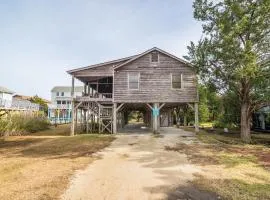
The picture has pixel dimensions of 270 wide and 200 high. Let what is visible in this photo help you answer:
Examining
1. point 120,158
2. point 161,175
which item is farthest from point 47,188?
point 120,158

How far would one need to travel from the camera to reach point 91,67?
79.3 feet

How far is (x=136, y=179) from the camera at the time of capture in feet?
28.3

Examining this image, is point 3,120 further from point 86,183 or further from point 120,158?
point 86,183

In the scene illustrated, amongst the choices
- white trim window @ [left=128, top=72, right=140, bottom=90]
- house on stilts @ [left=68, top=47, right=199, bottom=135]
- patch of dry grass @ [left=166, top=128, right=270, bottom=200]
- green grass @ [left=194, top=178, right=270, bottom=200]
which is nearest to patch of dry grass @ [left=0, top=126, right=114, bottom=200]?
green grass @ [left=194, top=178, right=270, bottom=200]

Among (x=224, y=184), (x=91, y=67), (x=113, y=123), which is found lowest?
(x=224, y=184)

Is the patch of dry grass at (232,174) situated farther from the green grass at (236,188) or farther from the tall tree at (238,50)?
the tall tree at (238,50)

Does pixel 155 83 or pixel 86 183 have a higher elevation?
pixel 155 83

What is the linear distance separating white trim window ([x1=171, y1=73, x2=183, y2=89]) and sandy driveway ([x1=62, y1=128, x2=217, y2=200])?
11615mm

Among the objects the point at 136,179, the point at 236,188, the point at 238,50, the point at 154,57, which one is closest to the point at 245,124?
the point at 238,50

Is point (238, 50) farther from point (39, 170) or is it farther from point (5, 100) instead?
point (5, 100)

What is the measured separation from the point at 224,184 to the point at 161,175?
2.09 m

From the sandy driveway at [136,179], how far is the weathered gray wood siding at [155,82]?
36.7 feet

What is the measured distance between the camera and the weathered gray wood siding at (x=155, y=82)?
23875 mm

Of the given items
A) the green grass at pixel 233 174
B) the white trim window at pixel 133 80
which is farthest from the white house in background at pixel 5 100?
the green grass at pixel 233 174
